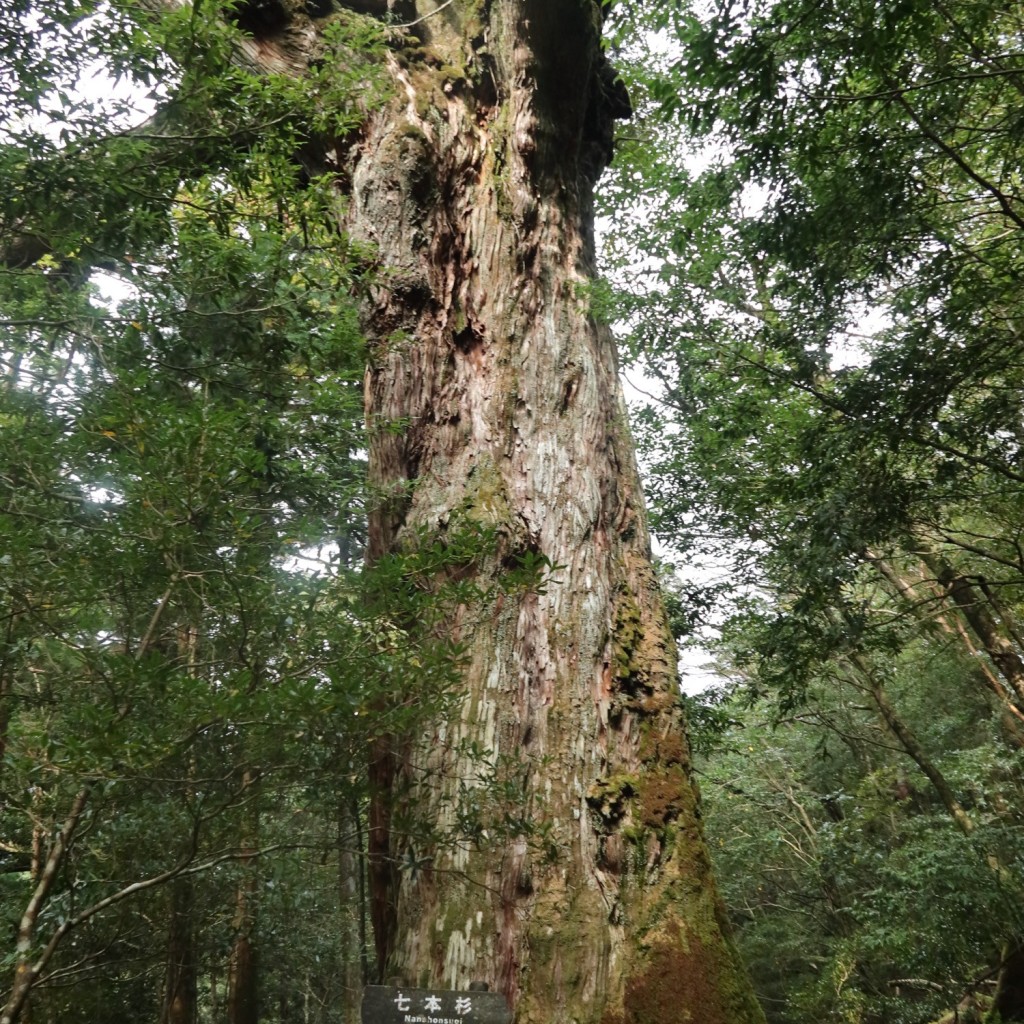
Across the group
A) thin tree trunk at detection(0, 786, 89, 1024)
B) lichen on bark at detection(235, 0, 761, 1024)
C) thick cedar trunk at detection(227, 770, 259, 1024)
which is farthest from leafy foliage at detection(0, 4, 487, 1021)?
thick cedar trunk at detection(227, 770, 259, 1024)

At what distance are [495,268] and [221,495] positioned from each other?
2.86 meters

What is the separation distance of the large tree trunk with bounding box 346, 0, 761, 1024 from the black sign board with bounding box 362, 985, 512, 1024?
22 centimetres

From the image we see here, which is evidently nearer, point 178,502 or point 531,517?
point 178,502

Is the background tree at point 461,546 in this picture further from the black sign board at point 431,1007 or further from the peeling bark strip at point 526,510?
the black sign board at point 431,1007

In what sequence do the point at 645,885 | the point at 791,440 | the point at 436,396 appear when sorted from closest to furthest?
the point at 645,885 < the point at 436,396 < the point at 791,440

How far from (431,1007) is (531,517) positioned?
2.07 m

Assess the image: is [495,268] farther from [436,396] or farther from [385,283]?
[436,396]

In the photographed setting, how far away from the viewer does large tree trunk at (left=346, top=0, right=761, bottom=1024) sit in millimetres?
2633

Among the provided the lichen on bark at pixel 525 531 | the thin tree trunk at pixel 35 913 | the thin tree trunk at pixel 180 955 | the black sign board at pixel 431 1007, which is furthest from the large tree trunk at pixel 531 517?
the thin tree trunk at pixel 180 955

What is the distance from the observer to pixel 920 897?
784 cm

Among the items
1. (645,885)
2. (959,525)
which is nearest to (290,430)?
(645,885)

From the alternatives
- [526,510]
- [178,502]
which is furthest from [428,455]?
[178,502]

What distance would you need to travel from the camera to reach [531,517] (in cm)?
361

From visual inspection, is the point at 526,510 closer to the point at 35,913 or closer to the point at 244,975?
the point at 35,913
